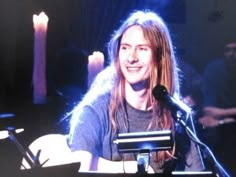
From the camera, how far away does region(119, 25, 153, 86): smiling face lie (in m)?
2.31

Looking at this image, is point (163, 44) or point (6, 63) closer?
point (163, 44)

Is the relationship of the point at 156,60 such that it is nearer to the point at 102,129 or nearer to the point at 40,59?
the point at 102,129

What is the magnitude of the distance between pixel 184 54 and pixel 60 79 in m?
0.70

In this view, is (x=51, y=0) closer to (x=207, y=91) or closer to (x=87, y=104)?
(x=87, y=104)

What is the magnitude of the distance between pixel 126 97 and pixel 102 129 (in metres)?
0.22

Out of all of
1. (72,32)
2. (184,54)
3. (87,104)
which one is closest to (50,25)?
(72,32)

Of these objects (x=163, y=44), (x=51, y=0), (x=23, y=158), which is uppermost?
(x=51, y=0)

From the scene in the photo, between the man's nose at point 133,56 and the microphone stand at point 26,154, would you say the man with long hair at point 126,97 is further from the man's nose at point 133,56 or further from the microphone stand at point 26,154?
the microphone stand at point 26,154

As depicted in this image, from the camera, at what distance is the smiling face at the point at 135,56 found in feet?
7.58

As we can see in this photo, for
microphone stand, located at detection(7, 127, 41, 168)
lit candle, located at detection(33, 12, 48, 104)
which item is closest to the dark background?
lit candle, located at detection(33, 12, 48, 104)

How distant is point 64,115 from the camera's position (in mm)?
2371

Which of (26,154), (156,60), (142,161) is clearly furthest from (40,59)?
(142,161)

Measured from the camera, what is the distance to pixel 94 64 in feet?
7.68

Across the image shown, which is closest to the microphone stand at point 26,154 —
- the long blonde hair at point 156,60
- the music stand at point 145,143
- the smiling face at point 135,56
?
the music stand at point 145,143
